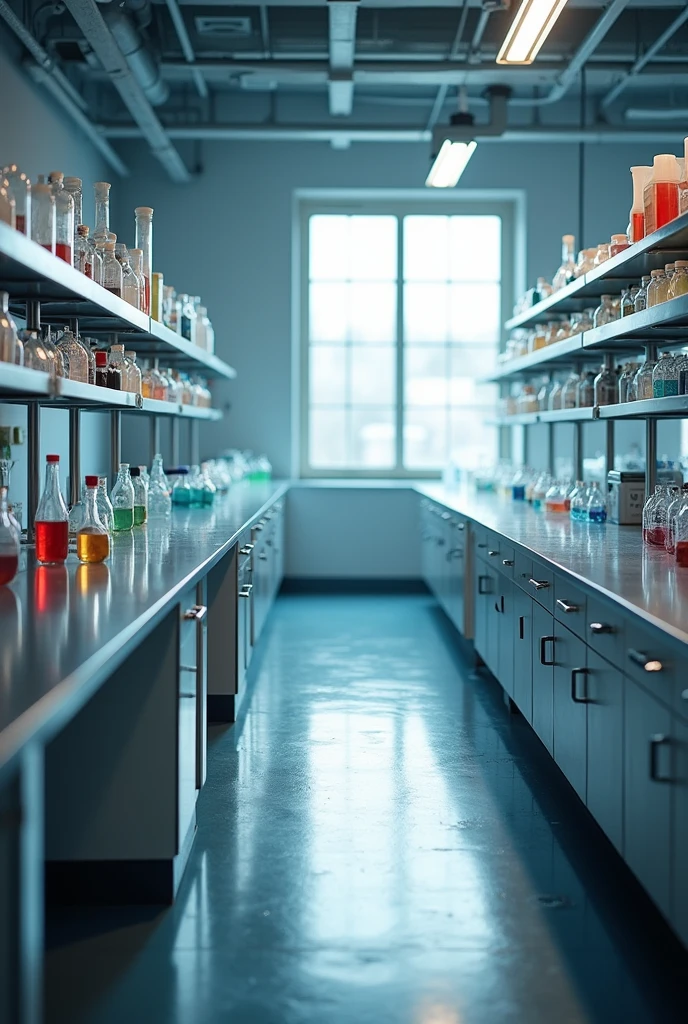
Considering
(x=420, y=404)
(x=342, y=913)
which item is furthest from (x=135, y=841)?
(x=420, y=404)

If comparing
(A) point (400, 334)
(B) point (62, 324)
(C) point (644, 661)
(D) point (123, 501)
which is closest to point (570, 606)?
(C) point (644, 661)

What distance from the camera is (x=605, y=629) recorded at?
268 centimetres

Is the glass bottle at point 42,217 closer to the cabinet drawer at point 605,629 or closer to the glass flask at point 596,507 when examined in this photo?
the cabinet drawer at point 605,629

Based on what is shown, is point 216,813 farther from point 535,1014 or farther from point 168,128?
point 168,128

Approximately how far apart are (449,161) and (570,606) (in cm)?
456

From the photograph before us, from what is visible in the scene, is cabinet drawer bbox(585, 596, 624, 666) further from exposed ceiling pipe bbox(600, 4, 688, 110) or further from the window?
the window

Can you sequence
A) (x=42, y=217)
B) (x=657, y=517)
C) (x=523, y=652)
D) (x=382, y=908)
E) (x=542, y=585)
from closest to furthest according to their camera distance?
1. (x=382, y=908)
2. (x=42, y=217)
3. (x=542, y=585)
4. (x=657, y=517)
5. (x=523, y=652)

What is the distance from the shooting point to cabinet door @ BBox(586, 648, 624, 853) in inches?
102

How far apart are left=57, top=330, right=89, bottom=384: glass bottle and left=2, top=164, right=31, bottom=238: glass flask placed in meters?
0.87

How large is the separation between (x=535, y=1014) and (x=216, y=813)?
57.7 inches

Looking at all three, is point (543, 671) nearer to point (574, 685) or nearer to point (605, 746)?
point (574, 685)

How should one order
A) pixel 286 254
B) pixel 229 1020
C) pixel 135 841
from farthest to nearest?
pixel 286 254 < pixel 135 841 < pixel 229 1020

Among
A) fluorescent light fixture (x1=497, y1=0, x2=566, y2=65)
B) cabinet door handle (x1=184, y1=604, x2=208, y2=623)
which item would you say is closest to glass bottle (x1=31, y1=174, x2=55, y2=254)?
cabinet door handle (x1=184, y1=604, x2=208, y2=623)

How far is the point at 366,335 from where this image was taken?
9.20 metres
